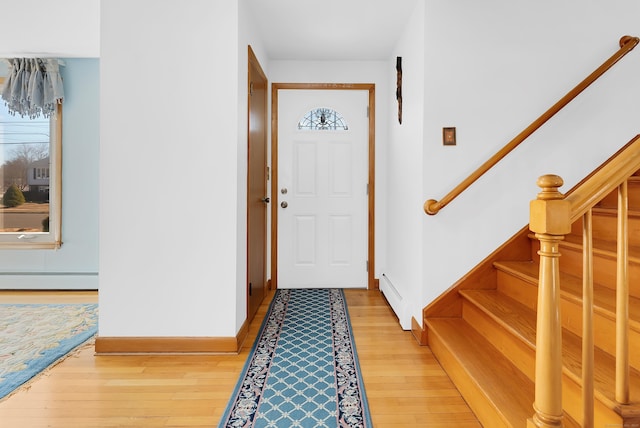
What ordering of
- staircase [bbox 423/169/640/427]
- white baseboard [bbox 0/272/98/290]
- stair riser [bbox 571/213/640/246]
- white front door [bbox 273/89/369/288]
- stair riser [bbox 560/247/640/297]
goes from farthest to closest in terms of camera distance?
white front door [bbox 273/89/369/288] < white baseboard [bbox 0/272/98/290] < stair riser [bbox 571/213/640/246] < stair riser [bbox 560/247/640/297] < staircase [bbox 423/169/640/427]

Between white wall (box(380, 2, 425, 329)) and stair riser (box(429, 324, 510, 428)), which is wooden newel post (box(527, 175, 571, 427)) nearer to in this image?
stair riser (box(429, 324, 510, 428))

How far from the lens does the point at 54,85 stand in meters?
3.49

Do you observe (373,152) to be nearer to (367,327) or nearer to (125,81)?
(367,327)

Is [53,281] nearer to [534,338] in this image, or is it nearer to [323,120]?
[323,120]

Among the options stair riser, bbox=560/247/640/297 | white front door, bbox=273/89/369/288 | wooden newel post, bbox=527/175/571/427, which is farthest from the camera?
white front door, bbox=273/89/369/288

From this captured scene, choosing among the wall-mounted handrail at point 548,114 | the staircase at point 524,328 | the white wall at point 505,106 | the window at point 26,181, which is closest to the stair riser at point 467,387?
the staircase at point 524,328

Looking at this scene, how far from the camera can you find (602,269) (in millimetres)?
1737

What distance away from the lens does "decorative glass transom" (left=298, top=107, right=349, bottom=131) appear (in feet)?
12.2

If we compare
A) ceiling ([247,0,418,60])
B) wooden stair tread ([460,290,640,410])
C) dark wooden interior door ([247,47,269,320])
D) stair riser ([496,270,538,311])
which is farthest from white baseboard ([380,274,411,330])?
ceiling ([247,0,418,60])

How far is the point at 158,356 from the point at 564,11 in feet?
10.6

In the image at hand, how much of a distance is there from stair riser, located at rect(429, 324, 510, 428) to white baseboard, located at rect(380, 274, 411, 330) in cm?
36

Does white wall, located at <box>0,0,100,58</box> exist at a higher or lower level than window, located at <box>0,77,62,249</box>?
higher

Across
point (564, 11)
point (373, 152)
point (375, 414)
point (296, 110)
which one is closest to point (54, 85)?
point (296, 110)

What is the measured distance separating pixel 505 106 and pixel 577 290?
1.20 m
